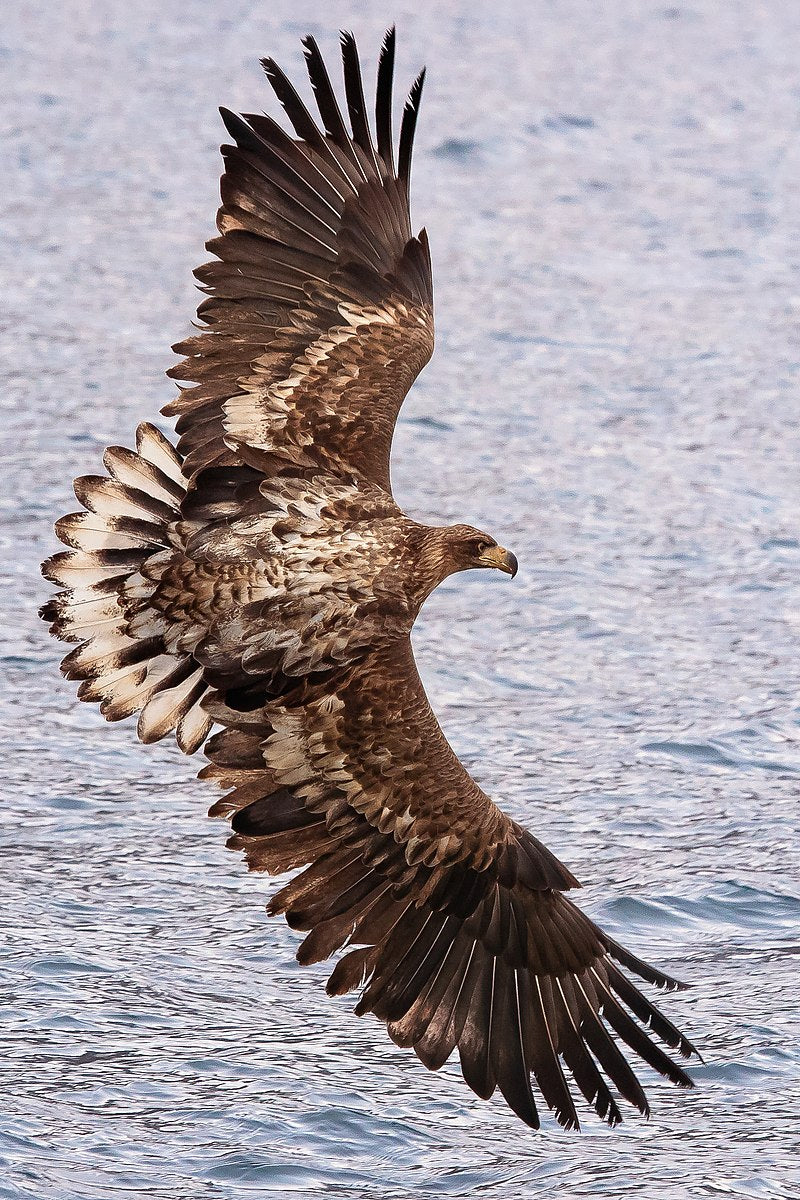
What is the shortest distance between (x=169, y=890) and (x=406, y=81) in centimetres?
1111

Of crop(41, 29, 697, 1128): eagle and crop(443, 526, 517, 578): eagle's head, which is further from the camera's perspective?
crop(443, 526, 517, 578): eagle's head

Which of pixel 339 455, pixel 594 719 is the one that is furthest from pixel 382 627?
pixel 594 719

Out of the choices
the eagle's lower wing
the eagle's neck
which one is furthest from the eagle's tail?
the eagle's neck

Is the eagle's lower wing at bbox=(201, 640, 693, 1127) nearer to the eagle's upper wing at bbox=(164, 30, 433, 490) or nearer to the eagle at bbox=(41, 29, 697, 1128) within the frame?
the eagle at bbox=(41, 29, 697, 1128)

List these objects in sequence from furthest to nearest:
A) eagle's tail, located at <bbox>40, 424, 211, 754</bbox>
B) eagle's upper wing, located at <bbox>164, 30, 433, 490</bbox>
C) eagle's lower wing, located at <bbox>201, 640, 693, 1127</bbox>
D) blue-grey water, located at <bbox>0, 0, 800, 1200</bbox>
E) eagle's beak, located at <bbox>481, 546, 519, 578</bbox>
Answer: eagle's beak, located at <bbox>481, 546, 519, 578</bbox>
eagle's upper wing, located at <bbox>164, 30, 433, 490</bbox>
eagle's tail, located at <bbox>40, 424, 211, 754</bbox>
blue-grey water, located at <bbox>0, 0, 800, 1200</bbox>
eagle's lower wing, located at <bbox>201, 640, 693, 1127</bbox>

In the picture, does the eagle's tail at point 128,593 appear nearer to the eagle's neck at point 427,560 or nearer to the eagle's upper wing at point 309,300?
the eagle's upper wing at point 309,300

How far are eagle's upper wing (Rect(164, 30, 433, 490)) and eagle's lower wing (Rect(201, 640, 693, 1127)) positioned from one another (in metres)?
0.90

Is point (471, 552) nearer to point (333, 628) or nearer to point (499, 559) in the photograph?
point (499, 559)

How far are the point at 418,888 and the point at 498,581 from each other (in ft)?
14.5

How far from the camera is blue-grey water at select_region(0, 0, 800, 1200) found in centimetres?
642

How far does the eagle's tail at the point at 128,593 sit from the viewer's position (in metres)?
6.57

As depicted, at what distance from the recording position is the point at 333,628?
6363mm

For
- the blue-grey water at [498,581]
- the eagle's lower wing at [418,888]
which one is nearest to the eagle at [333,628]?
the eagle's lower wing at [418,888]

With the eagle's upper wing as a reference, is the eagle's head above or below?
below
